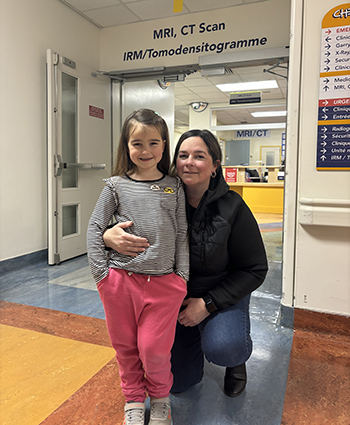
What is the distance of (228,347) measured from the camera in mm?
1356

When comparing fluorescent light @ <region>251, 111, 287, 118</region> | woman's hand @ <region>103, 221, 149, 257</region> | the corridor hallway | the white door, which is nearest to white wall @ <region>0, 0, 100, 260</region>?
the white door

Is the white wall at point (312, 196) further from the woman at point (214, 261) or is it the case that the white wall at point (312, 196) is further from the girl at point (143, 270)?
the girl at point (143, 270)

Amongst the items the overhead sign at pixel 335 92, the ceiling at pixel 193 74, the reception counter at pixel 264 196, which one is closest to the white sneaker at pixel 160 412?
the overhead sign at pixel 335 92

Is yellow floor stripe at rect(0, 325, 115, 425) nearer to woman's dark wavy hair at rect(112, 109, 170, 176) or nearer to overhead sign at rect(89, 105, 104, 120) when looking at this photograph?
woman's dark wavy hair at rect(112, 109, 170, 176)

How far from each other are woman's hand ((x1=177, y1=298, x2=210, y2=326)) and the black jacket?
54 mm

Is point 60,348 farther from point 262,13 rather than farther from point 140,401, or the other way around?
point 262,13

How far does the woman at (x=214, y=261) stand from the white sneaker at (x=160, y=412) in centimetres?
21

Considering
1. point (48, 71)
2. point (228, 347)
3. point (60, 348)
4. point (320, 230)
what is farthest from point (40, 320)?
point (48, 71)

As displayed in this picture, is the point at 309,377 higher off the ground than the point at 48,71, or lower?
lower

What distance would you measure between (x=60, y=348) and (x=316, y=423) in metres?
1.28

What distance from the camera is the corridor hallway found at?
1338 mm

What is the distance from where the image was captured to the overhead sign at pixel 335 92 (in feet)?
5.99

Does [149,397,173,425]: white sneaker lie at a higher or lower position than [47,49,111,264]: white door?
lower

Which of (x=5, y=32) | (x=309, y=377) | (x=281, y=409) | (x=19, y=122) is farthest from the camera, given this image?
(x=19, y=122)
